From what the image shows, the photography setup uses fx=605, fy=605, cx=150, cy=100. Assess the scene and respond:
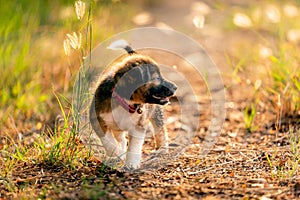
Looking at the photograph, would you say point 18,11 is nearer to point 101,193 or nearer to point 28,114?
point 28,114

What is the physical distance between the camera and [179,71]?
25.1 ft

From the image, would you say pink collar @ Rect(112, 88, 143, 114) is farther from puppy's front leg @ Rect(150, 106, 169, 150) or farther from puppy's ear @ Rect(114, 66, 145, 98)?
puppy's front leg @ Rect(150, 106, 169, 150)

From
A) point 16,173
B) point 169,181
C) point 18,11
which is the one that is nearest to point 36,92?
point 18,11

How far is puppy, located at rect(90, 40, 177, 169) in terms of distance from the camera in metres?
4.09

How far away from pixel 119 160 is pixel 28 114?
71.5 inches

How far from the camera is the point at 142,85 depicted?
4.10m

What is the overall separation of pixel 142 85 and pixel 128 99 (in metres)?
0.14

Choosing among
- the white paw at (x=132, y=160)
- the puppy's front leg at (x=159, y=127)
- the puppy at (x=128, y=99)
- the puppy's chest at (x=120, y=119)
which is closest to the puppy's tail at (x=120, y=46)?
the puppy at (x=128, y=99)

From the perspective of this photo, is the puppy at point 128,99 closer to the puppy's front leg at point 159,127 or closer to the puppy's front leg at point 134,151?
the puppy's front leg at point 134,151

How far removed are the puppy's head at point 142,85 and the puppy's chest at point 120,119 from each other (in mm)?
107

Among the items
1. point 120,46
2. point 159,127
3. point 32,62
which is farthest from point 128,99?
point 32,62

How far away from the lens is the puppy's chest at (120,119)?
4.09 m

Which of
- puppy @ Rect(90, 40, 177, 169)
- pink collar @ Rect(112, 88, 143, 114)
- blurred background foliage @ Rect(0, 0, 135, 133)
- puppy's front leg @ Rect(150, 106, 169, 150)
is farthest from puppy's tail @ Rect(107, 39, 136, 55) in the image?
blurred background foliage @ Rect(0, 0, 135, 133)

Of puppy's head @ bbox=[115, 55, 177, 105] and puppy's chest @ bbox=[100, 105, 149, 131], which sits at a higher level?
puppy's head @ bbox=[115, 55, 177, 105]
